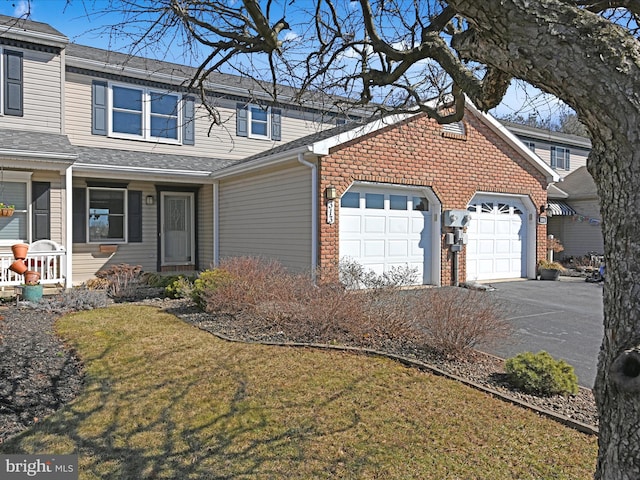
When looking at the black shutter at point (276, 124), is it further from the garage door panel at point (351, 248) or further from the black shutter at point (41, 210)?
the black shutter at point (41, 210)

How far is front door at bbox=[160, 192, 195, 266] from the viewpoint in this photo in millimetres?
14711

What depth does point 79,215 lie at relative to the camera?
42.1ft

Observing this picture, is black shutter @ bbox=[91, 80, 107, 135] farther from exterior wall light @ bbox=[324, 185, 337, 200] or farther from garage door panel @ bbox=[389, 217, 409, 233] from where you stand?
garage door panel @ bbox=[389, 217, 409, 233]

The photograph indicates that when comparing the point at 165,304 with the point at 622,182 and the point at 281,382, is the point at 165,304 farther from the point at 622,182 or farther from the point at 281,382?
the point at 622,182

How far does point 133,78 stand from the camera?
46.0 feet

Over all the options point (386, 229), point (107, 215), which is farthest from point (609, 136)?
point (107, 215)

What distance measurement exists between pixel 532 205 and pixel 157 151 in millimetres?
12020

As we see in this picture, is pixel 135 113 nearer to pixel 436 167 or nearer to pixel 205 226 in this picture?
pixel 205 226

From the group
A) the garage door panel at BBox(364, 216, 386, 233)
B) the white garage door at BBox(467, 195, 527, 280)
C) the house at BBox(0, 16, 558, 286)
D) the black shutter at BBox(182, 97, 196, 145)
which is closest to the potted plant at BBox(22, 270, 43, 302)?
the house at BBox(0, 16, 558, 286)

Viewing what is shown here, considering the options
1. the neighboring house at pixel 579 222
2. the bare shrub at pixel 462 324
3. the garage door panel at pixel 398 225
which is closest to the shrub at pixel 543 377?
the bare shrub at pixel 462 324

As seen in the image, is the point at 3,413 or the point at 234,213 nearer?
the point at 3,413

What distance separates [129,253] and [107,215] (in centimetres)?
130

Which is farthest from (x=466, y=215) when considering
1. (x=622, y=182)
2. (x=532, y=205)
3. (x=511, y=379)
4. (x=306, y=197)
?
(x=622, y=182)

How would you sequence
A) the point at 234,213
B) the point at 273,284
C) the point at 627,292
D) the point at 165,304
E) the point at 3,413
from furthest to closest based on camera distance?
1. the point at 234,213
2. the point at 165,304
3. the point at 273,284
4. the point at 3,413
5. the point at 627,292
